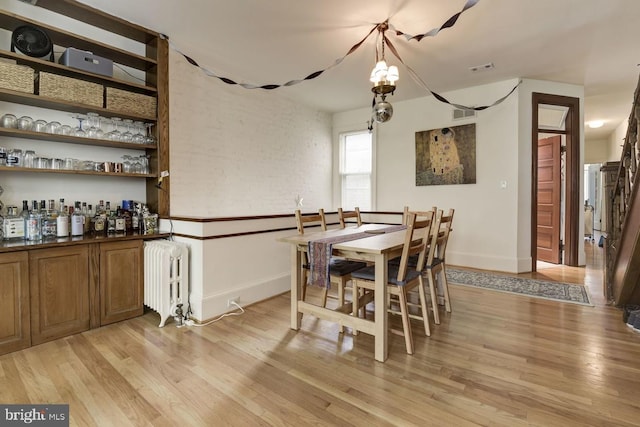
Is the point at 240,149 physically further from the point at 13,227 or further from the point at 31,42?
the point at 13,227

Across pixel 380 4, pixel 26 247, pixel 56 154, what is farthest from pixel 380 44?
pixel 26 247

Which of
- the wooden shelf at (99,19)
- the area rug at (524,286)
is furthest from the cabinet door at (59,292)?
the area rug at (524,286)

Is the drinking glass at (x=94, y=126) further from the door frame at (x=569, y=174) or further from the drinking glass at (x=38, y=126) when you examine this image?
the door frame at (x=569, y=174)

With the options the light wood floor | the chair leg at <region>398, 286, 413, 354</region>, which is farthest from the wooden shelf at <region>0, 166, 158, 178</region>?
the chair leg at <region>398, 286, 413, 354</region>

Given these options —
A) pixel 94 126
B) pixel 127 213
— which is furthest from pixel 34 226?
pixel 94 126

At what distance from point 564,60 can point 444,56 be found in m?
1.42

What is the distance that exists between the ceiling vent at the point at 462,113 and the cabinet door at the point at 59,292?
15.3 ft

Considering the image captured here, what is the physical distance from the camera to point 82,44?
2.65 meters

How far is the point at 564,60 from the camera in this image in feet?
11.9

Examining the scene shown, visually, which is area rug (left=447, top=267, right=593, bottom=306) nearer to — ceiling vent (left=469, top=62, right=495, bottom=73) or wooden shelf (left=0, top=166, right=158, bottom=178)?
ceiling vent (left=469, top=62, right=495, bottom=73)

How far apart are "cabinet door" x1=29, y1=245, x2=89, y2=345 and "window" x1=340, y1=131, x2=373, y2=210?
423cm

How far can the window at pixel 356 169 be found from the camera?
5.68 metres

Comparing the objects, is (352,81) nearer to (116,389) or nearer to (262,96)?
(262,96)

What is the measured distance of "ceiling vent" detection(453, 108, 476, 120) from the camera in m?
4.48
